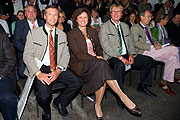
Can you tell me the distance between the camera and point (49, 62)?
9.08ft

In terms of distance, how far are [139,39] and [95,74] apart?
153 cm

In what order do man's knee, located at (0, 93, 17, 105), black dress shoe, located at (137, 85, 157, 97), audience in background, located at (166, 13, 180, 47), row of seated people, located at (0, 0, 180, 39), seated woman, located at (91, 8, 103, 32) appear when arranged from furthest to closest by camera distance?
seated woman, located at (91, 8, 103, 32)
row of seated people, located at (0, 0, 180, 39)
audience in background, located at (166, 13, 180, 47)
black dress shoe, located at (137, 85, 157, 97)
man's knee, located at (0, 93, 17, 105)

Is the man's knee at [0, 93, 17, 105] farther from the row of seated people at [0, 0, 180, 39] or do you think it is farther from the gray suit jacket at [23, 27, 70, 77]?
the row of seated people at [0, 0, 180, 39]

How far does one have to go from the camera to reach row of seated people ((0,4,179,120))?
2.57m

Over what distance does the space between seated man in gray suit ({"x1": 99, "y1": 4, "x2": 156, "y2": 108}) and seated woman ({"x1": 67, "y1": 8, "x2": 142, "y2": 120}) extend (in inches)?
8.8

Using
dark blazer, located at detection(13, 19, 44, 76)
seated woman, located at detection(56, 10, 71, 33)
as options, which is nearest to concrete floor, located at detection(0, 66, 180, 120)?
dark blazer, located at detection(13, 19, 44, 76)

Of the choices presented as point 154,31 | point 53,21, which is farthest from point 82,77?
point 154,31

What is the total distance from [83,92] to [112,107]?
62cm

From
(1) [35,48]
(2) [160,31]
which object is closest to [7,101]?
(1) [35,48]

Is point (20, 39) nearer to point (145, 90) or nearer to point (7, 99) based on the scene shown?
point (7, 99)

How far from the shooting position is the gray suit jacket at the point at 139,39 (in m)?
3.59

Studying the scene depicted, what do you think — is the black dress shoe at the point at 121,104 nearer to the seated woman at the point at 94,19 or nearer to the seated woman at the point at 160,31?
the seated woman at the point at 160,31

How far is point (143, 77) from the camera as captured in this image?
3420mm

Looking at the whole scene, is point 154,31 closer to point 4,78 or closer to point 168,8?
point 4,78
